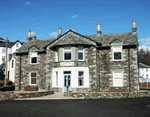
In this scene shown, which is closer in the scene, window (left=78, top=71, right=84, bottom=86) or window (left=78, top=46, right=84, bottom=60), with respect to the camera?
window (left=78, top=71, right=84, bottom=86)

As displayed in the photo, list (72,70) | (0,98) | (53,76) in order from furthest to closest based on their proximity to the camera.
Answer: (53,76) < (72,70) < (0,98)

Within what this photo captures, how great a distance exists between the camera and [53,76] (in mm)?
28234

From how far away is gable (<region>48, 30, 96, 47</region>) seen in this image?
27.0m

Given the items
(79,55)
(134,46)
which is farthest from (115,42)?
(79,55)

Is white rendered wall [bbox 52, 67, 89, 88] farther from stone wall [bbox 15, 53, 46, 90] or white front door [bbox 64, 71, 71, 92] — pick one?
stone wall [bbox 15, 53, 46, 90]

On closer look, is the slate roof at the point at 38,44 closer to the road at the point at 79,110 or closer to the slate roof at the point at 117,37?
the slate roof at the point at 117,37

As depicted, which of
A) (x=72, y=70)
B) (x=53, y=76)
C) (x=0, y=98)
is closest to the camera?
(x=0, y=98)

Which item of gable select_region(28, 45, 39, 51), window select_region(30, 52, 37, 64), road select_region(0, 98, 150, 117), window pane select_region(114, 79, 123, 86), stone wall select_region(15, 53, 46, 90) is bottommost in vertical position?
road select_region(0, 98, 150, 117)

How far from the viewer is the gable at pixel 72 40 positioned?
2703 centimetres

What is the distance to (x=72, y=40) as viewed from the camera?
27.1m

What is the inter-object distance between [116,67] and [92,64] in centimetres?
336

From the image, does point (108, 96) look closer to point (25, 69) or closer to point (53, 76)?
point (53, 76)

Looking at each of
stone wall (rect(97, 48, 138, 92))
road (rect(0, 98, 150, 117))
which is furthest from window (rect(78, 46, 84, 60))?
road (rect(0, 98, 150, 117))

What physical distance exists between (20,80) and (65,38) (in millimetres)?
10591
